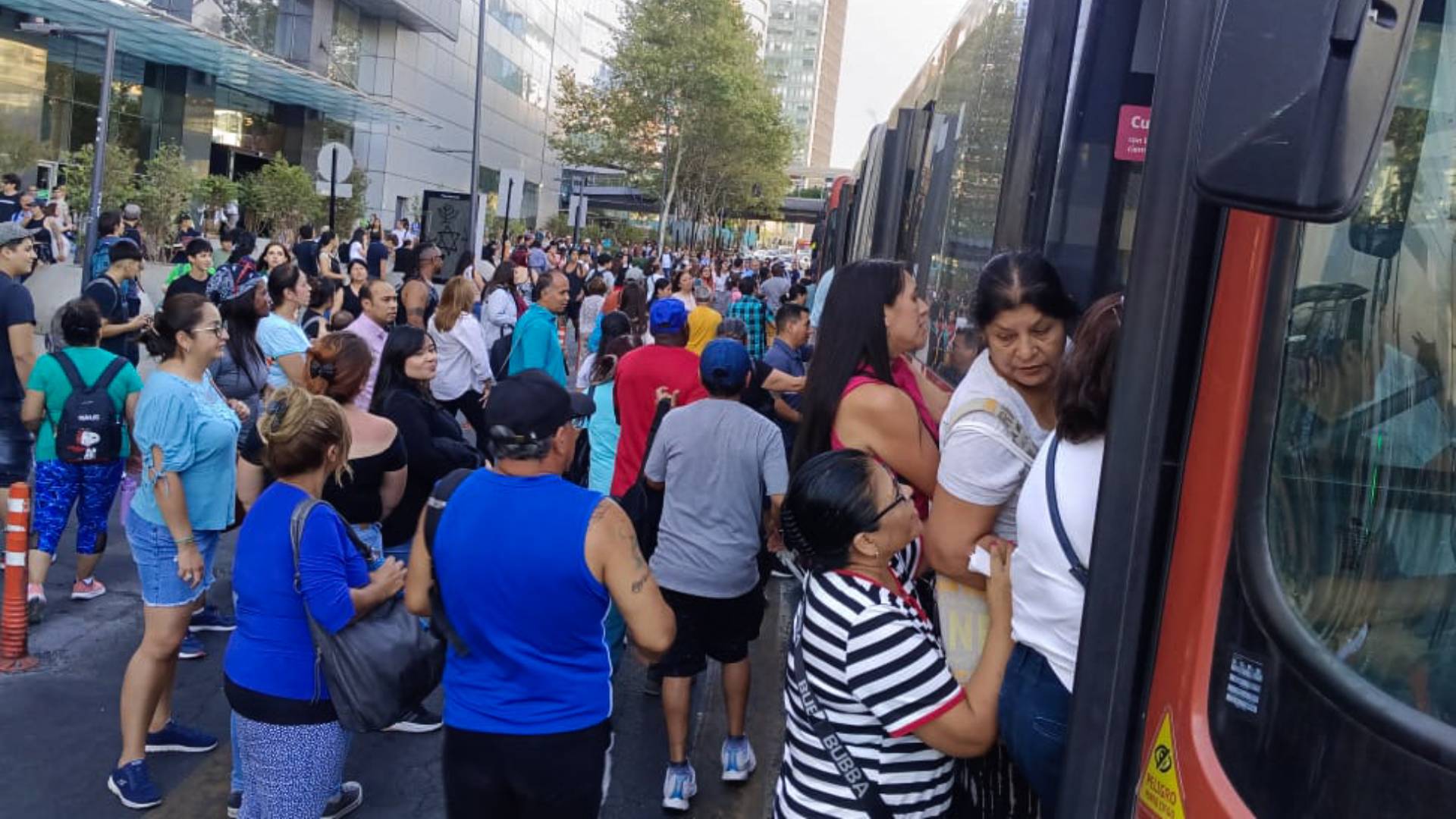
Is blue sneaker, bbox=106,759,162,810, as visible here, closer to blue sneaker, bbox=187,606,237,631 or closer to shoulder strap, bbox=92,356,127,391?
blue sneaker, bbox=187,606,237,631

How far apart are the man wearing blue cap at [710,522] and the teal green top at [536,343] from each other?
365 cm

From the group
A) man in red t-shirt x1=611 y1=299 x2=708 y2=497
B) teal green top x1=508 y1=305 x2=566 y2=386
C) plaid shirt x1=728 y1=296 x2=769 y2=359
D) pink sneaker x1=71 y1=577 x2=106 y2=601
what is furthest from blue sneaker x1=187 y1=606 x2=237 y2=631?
plaid shirt x1=728 y1=296 x2=769 y2=359

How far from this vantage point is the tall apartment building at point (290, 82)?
93.0 feet

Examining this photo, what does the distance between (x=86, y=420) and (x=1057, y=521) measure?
5.51m

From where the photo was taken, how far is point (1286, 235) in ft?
6.02

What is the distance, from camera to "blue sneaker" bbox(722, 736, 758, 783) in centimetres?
527

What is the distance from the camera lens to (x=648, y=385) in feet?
19.8

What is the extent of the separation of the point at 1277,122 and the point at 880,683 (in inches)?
54.2

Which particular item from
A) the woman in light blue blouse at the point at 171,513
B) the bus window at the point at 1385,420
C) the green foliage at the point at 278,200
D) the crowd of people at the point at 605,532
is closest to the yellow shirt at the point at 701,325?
the crowd of people at the point at 605,532

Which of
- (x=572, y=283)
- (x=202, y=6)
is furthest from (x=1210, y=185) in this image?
(x=202, y=6)

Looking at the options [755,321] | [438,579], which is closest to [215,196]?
[755,321]

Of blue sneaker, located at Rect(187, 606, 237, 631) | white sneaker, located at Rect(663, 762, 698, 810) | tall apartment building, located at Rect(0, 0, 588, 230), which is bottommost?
blue sneaker, located at Rect(187, 606, 237, 631)

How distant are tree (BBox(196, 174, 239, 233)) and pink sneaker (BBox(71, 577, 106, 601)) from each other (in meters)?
24.2

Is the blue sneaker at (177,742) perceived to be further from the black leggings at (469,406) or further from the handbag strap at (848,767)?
the black leggings at (469,406)
